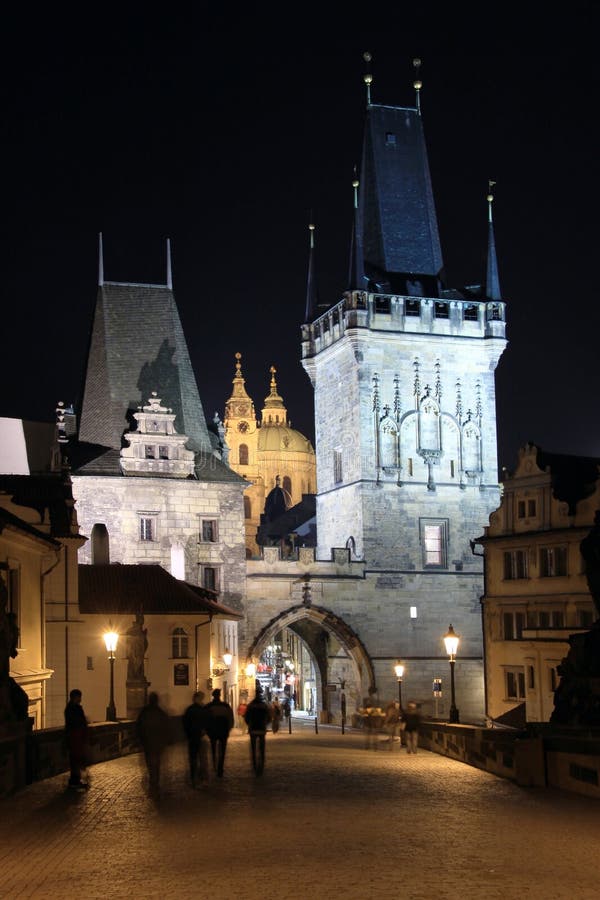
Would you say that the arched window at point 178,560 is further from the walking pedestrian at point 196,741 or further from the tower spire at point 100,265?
the walking pedestrian at point 196,741

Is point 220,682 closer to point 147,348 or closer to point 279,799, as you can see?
point 147,348

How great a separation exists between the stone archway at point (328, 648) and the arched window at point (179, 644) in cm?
1286

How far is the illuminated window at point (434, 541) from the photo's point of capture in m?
62.6

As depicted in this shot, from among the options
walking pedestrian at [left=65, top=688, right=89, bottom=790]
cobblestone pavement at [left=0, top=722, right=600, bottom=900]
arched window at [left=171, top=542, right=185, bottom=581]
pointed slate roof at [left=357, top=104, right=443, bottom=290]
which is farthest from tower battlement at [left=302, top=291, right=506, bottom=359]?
walking pedestrian at [left=65, top=688, right=89, bottom=790]

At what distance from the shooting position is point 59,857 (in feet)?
42.0

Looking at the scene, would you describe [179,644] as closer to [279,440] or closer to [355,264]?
[355,264]

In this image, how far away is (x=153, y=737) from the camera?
59.4 feet

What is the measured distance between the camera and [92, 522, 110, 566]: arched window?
5537 centimetres

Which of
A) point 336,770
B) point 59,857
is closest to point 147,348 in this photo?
point 336,770

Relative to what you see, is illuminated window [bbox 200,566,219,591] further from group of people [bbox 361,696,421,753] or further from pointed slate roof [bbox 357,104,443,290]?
group of people [bbox 361,696,421,753]

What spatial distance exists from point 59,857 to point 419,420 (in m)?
51.8

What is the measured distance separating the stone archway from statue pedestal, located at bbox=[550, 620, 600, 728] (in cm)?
4056

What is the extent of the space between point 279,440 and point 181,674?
4639 inches

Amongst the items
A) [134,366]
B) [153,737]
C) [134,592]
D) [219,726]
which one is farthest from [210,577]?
[153,737]
